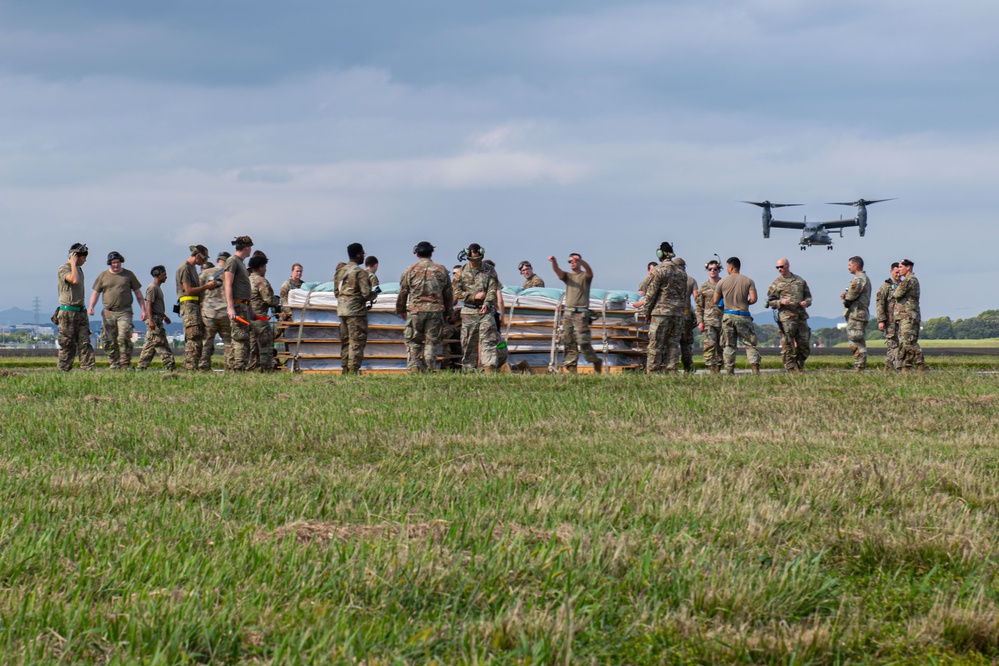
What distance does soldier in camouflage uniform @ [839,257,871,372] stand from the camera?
1958 cm

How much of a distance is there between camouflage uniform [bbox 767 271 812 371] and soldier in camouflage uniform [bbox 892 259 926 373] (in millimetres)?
2130

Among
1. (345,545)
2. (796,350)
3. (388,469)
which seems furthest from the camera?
(796,350)

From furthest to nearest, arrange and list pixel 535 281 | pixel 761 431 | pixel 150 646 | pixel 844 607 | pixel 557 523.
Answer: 1. pixel 535 281
2. pixel 761 431
3. pixel 557 523
4. pixel 844 607
5. pixel 150 646

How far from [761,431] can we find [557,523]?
4900mm

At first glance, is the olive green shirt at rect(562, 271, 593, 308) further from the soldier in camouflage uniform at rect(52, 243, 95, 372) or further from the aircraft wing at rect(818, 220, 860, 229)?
the aircraft wing at rect(818, 220, 860, 229)

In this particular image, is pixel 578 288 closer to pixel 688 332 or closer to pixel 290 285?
pixel 688 332

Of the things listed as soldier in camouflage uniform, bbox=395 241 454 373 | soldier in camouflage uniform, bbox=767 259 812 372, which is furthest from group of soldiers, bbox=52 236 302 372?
soldier in camouflage uniform, bbox=767 259 812 372

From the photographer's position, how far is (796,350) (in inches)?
739

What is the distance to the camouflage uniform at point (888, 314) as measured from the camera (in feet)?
66.8

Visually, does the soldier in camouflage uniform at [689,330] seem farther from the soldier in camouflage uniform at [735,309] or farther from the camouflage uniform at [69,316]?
the camouflage uniform at [69,316]

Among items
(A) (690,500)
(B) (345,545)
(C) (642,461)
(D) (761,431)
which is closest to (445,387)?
(D) (761,431)

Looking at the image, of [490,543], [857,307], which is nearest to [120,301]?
[857,307]

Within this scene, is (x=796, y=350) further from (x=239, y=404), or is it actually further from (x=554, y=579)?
(x=554, y=579)

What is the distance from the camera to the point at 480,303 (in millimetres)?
17781
